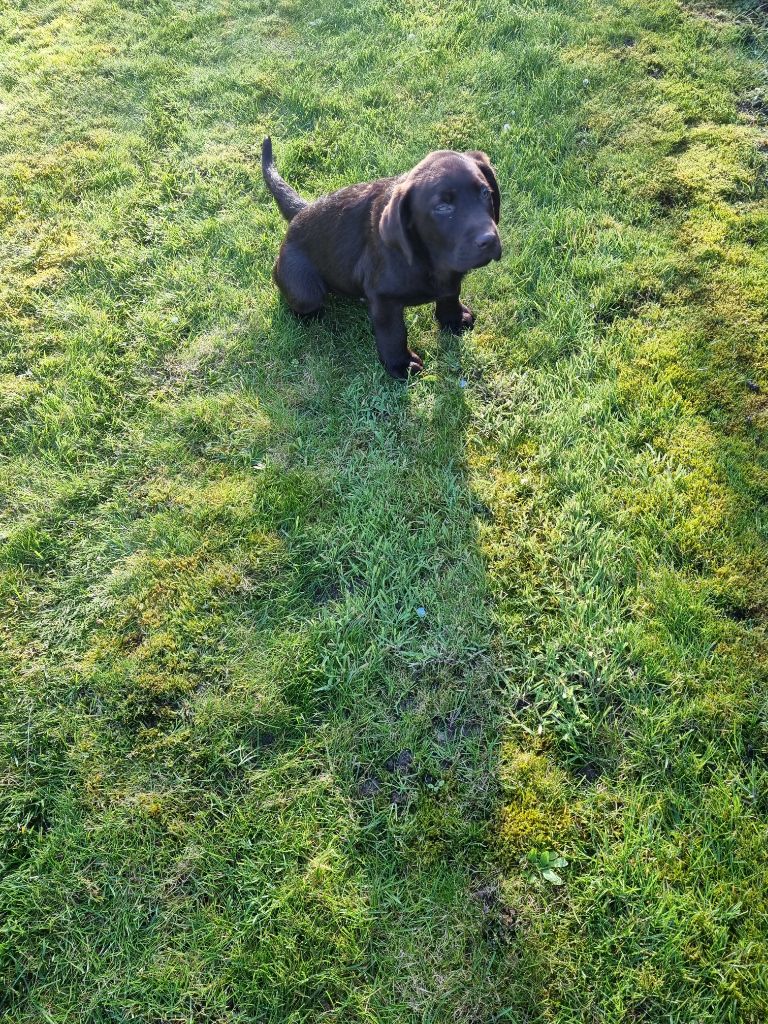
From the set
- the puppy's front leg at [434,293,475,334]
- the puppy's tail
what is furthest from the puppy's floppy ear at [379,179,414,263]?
the puppy's tail

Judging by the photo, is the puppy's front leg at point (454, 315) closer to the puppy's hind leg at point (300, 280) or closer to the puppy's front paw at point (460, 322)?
the puppy's front paw at point (460, 322)

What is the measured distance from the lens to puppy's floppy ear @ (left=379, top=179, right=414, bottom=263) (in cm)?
302

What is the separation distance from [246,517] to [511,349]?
1.84 metres

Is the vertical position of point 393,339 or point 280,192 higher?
point 280,192

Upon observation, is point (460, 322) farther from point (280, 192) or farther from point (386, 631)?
point (386, 631)

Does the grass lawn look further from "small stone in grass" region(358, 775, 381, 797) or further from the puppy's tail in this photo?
the puppy's tail

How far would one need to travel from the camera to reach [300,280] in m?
3.82

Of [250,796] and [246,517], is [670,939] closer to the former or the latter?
[250,796]

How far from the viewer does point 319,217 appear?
146 inches

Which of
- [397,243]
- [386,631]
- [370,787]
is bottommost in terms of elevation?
[370,787]

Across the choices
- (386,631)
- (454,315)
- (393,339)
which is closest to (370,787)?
(386,631)

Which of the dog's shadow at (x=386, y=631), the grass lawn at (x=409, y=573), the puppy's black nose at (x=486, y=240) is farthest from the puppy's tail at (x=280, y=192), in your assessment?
the puppy's black nose at (x=486, y=240)

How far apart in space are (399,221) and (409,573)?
1710 mm

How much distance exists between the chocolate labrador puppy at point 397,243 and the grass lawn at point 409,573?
0.25 m
